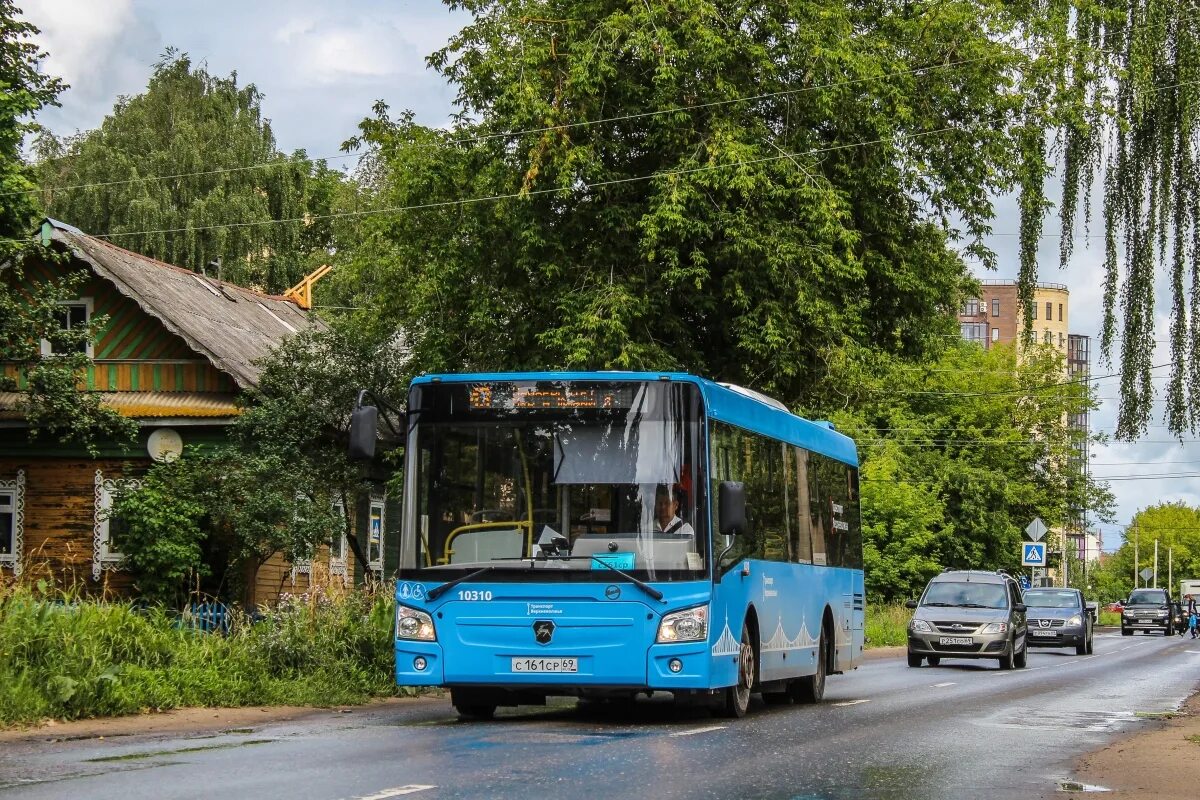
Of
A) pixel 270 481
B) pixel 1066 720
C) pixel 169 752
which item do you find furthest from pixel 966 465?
pixel 169 752

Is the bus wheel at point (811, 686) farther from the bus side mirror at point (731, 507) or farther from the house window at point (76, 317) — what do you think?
the house window at point (76, 317)

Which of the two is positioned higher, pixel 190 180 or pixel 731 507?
pixel 190 180

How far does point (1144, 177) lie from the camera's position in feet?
64.4

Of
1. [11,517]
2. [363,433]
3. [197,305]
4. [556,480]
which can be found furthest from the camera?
[197,305]

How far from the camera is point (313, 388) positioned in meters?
29.1

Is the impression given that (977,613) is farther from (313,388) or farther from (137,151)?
(137,151)

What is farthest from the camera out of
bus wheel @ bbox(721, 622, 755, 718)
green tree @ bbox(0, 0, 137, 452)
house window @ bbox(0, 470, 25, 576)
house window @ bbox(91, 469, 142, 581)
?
house window @ bbox(0, 470, 25, 576)

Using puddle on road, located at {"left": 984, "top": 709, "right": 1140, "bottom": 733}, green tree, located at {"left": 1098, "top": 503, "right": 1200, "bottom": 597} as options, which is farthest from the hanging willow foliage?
green tree, located at {"left": 1098, "top": 503, "right": 1200, "bottom": 597}

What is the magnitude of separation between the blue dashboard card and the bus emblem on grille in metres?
0.61

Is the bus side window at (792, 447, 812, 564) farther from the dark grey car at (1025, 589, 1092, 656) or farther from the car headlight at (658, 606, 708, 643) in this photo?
the dark grey car at (1025, 589, 1092, 656)

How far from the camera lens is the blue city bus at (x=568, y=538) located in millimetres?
14086

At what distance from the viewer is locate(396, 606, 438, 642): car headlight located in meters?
14.4

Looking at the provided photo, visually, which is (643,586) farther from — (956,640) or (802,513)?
(956,640)

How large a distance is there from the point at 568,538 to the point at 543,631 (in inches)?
31.8
